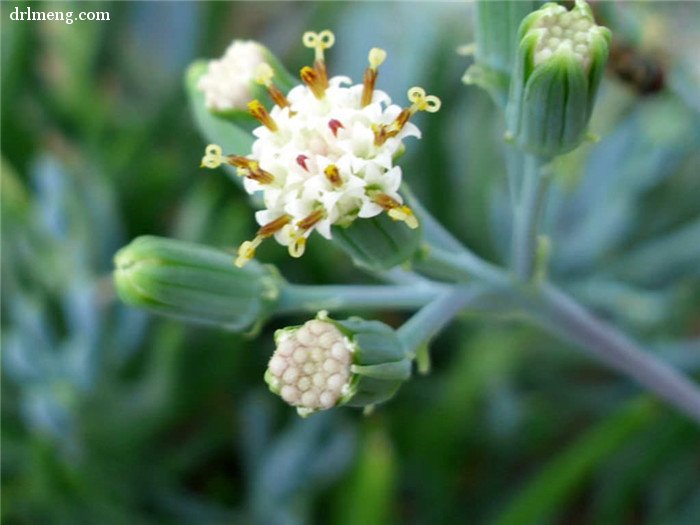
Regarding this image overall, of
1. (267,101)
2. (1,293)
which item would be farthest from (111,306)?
(267,101)

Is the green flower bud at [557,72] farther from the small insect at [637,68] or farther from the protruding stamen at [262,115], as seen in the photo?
the small insect at [637,68]

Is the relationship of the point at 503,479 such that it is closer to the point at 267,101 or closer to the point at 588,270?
the point at 588,270

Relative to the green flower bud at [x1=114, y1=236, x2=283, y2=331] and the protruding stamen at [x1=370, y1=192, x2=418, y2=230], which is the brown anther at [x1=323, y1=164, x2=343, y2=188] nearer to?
the protruding stamen at [x1=370, y1=192, x2=418, y2=230]

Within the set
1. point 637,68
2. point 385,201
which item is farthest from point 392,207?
point 637,68

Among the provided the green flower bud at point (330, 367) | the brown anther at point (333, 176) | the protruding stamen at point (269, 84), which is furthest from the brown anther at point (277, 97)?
the green flower bud at point (330, 367)

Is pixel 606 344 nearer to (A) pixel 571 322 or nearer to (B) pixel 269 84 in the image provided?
(A) pixel 571 322

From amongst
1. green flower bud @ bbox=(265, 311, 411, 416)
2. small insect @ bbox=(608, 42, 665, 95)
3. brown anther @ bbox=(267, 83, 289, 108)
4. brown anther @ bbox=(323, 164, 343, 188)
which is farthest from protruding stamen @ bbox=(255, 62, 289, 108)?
small insect @ bbox=(608, 42, 665, 95)
